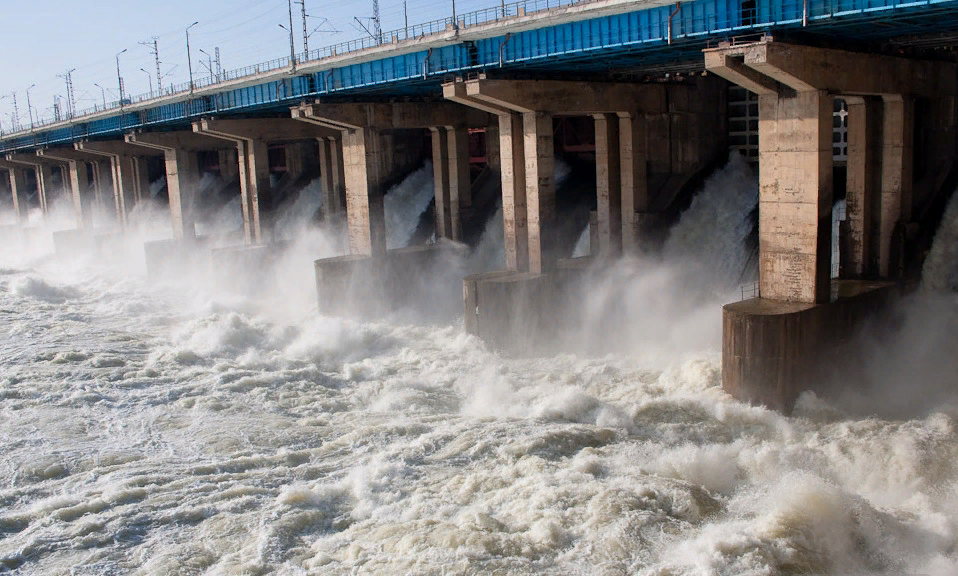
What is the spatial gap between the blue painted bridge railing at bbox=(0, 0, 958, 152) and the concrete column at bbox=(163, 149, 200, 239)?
390 inches

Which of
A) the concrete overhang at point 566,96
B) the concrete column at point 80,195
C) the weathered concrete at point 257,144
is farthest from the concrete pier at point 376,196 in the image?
the concrete column at point 80,195

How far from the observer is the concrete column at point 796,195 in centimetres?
2173

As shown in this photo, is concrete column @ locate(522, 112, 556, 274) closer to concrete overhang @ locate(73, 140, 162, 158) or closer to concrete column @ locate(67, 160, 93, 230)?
concrete overhang @ locate(73, 140, 162, 158)

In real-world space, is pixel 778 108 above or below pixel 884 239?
above

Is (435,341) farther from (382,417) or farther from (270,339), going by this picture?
(382,417)

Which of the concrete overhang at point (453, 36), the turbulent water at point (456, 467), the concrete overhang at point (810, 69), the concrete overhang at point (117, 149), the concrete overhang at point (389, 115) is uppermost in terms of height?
the concrete overhang at point (453, 36)

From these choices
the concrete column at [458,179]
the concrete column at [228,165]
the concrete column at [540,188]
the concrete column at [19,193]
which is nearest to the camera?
the concrete column at [540,188]

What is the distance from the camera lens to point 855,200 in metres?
24.7

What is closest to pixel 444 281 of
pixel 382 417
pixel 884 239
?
pixel 382 417

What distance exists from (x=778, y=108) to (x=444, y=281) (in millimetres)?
16786

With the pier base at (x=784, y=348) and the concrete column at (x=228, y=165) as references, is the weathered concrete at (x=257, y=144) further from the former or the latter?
the pier base at (x=784, y=348)

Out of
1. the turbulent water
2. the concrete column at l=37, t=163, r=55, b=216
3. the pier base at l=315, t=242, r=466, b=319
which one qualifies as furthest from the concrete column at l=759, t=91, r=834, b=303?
the concrete column at l=37, t=163, r=55, b=216

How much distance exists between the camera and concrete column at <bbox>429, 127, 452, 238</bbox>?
38.2m

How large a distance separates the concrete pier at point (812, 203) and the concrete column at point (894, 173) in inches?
1.0
